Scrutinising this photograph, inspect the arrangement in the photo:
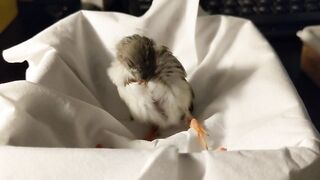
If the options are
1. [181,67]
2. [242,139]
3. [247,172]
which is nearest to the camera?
[247,172]

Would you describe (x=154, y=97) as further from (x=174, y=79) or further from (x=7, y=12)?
(x=7, y=12)

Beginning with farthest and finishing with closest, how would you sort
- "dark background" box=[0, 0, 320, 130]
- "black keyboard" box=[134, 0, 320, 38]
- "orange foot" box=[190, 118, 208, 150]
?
1. "black keyboard" box=[134, 0, 320, 38]
2. "dark background" box=[0, 0, 320, 130]
3. "orange foot" box=[190, 118, 208, 150]

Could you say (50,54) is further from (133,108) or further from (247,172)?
(247,172)

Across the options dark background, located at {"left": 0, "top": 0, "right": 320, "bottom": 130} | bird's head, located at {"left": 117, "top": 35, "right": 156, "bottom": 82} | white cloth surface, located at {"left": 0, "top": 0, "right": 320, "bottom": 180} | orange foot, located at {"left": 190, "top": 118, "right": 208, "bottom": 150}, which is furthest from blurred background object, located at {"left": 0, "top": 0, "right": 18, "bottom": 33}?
orange foot, located at {"left": 190, "top": 118, "right": 208, "bottom": 150}

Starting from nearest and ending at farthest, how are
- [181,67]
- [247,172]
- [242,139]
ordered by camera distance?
[247,172] < [242,139] < [181,67]

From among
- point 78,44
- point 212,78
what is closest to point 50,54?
point 78,44

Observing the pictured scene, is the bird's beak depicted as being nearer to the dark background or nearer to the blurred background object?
the dark background

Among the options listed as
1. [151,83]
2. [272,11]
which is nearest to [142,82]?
[151,83]
